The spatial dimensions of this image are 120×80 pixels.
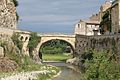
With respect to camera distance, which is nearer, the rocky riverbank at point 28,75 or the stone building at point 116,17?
the rocky riverbank at point 28,75

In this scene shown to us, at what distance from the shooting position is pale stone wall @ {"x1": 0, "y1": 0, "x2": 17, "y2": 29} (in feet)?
313

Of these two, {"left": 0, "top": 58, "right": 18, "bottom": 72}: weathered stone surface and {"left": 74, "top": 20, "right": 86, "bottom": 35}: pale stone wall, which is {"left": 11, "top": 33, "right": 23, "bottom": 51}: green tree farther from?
{"left": 74, "top": 20, "right": 86, "bottom": 35}: pale stone wall

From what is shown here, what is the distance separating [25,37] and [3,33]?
23245mm

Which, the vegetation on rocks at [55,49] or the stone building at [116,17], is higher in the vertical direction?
the stone building at [116,17]

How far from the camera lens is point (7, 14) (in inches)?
3890

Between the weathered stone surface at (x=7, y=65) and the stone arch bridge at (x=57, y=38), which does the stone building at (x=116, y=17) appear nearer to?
the stone arch bridge at (x=57, y=38)

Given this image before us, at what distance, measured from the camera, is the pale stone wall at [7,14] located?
313ft

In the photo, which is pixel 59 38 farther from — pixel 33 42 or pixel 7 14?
pixel 7 14

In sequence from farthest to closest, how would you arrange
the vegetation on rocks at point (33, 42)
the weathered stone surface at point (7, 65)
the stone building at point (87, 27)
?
the stone building at point (87, 27)
the vegetation on rocks at point (33, 42)
the weathered stone surface at point (7, 65)

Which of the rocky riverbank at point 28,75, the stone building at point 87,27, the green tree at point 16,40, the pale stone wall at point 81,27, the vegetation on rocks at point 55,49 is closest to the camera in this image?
the rocky riverbank at point 28,75

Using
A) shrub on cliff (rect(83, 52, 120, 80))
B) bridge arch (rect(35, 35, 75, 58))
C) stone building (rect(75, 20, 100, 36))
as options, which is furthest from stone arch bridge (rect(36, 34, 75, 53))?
shrub on cliff (rect(83, 52, 120, 80))

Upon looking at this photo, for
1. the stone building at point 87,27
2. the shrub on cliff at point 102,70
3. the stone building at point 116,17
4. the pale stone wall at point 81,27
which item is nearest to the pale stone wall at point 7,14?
the stone building at point 116,17

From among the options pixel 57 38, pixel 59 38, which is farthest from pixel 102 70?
pixel 59 38

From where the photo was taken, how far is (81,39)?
114 m
